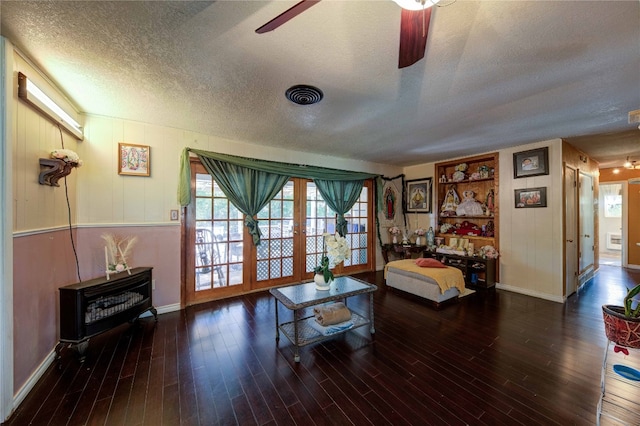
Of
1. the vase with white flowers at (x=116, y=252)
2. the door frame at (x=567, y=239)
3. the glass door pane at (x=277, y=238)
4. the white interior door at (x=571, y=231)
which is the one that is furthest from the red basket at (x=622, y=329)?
the vase with white flowers at (x=116, y=252)

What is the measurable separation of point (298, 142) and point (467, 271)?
138 inches

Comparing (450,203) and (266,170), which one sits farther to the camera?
(450,203)

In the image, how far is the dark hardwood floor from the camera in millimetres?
1517

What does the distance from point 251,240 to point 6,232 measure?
7.89 ft

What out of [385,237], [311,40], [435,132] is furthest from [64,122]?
[385,237]

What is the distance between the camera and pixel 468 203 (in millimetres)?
4410

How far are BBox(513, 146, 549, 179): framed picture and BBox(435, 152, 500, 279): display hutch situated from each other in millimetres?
293

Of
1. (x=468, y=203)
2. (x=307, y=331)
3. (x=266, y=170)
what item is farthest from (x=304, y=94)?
(x=468, y=203)

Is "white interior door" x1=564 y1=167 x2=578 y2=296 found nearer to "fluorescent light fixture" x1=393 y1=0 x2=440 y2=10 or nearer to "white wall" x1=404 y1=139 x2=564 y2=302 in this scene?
"white wall" x1=404 y1=139 x2=564 y2=302

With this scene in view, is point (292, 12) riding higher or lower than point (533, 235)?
higher

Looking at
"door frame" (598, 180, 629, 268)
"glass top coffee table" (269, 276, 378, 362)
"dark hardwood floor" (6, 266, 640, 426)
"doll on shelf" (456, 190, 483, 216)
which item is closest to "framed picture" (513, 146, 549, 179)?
"doll on shelf" (456, 190, 483, 216)

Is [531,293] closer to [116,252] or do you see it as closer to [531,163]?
[531,163]

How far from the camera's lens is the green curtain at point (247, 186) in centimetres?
336

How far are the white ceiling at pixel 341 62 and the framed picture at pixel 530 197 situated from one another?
94cm
